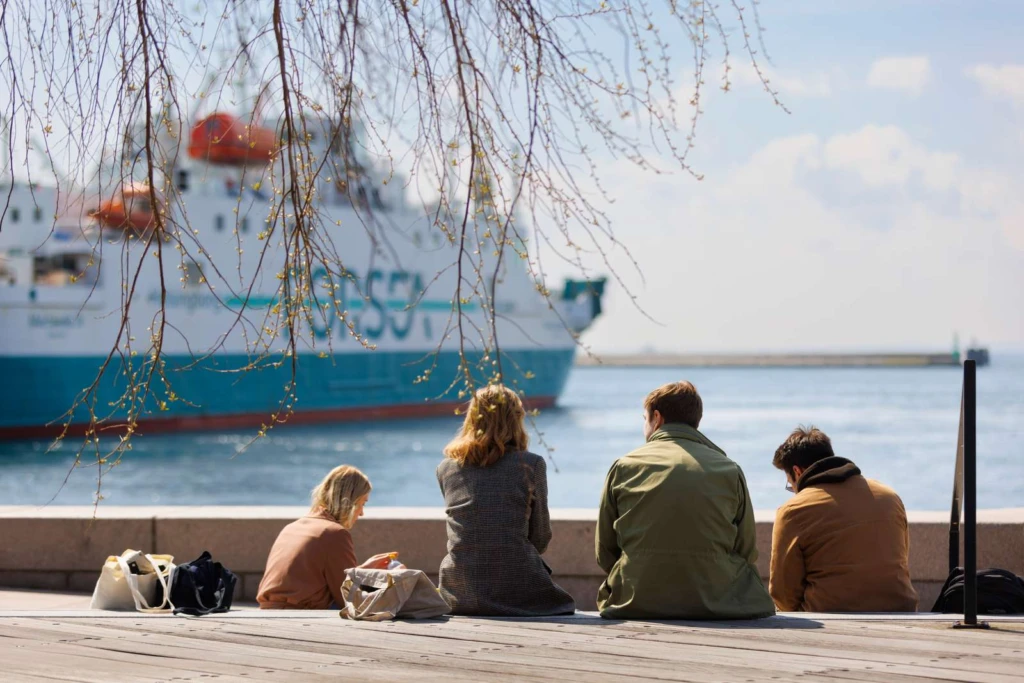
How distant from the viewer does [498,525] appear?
12.6ft

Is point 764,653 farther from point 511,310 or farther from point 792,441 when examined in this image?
point 511,310

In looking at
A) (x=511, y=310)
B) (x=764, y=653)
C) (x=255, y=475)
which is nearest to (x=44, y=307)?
(x=255, y=475)

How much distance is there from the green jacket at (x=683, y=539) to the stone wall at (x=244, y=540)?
1502 mm

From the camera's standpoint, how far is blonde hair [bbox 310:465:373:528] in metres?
4.44

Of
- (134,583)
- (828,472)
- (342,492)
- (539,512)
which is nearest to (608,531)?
(539,512)

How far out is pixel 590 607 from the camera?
5.38 meters

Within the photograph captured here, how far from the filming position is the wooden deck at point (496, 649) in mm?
2979

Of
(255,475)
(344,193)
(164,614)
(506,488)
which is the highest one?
(344,193)

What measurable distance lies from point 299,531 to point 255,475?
28.8 m

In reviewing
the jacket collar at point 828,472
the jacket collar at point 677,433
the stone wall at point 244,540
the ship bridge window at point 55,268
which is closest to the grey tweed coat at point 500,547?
the jacket collar at point 677,433

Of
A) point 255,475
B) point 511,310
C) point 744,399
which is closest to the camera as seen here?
point 255,475

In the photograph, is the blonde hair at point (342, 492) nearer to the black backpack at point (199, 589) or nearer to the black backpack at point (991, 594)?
the black backpack at point (199, 589)

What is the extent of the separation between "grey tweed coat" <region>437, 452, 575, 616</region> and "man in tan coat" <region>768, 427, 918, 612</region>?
2.47 ft

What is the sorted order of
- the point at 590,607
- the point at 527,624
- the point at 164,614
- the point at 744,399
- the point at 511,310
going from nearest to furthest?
1. the point at 527,624
2. the point at 164,614
3. the point at 590,607
4. the point at 511,310
5. the point at 744,399
